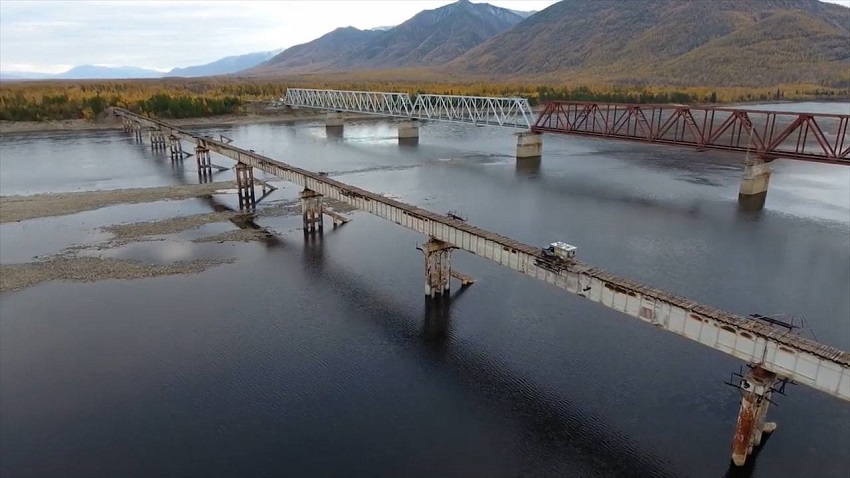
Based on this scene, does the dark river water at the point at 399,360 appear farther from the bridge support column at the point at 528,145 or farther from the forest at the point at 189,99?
the forest at the point at 189,99

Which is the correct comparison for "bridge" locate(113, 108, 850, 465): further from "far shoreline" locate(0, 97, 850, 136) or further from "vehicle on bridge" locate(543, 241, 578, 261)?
"far shoreline" locate(0, 97, 850, 136)

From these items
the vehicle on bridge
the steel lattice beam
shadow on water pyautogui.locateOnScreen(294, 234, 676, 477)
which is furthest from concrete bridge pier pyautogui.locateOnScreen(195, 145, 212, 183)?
the vehicle on bridge

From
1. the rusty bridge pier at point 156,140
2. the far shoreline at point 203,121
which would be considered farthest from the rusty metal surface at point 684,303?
the far shoreline at point 203,121

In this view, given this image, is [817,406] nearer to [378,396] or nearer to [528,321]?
[528,321]

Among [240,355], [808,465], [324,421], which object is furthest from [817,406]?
[240,355]

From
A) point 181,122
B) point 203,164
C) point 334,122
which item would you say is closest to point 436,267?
point 203,164

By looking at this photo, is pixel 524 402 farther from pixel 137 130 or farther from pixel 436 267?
pixel 137 130
